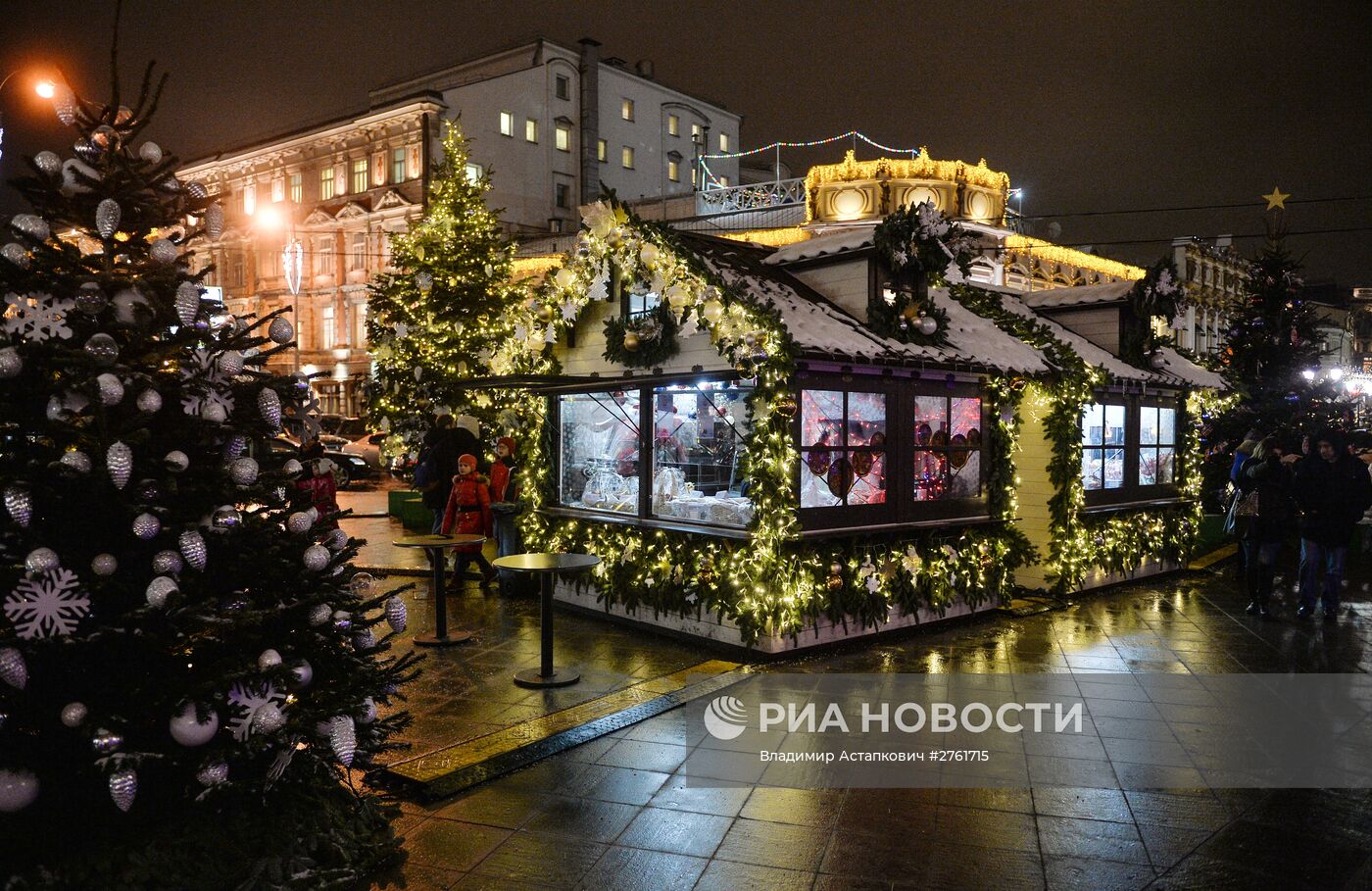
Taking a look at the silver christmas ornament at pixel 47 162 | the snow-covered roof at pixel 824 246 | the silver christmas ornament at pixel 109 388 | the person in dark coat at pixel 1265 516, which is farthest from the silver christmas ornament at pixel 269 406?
the person in dark coat at pixel 1265 516

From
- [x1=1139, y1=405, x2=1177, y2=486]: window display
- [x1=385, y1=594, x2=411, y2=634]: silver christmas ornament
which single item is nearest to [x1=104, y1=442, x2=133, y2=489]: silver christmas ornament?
[x1=385, y1=594, x2=411, y2=634]: silver christmas ornament

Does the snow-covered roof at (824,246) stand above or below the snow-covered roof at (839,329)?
above

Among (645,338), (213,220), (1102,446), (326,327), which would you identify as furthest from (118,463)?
(326,327)

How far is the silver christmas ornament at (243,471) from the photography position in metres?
4.01

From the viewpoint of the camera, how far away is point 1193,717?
667 cm

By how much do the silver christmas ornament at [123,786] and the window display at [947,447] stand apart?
7473 mm

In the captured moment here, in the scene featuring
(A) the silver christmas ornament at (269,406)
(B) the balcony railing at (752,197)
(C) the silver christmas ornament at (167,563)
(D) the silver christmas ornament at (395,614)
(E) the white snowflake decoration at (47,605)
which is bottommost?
(D) the silver christmas ornament at (395,614)

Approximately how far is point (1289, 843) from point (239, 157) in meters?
50.1

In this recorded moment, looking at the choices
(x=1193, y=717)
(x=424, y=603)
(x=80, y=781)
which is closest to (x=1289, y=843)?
(x=1193, y=717)

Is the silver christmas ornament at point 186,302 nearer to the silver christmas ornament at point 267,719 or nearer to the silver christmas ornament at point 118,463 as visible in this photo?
the silver christmas ornament at point 118,463

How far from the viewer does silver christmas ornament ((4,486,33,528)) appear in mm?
3553

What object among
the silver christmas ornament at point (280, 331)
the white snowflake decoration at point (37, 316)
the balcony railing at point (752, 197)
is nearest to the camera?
the white snowflake decoration at point (37, 316)

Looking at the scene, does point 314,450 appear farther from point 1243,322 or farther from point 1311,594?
point 1243,322

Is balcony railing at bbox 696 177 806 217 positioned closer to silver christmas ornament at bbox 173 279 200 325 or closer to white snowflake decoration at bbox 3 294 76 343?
silver christmas ornament at bbox 173 279 200 325
